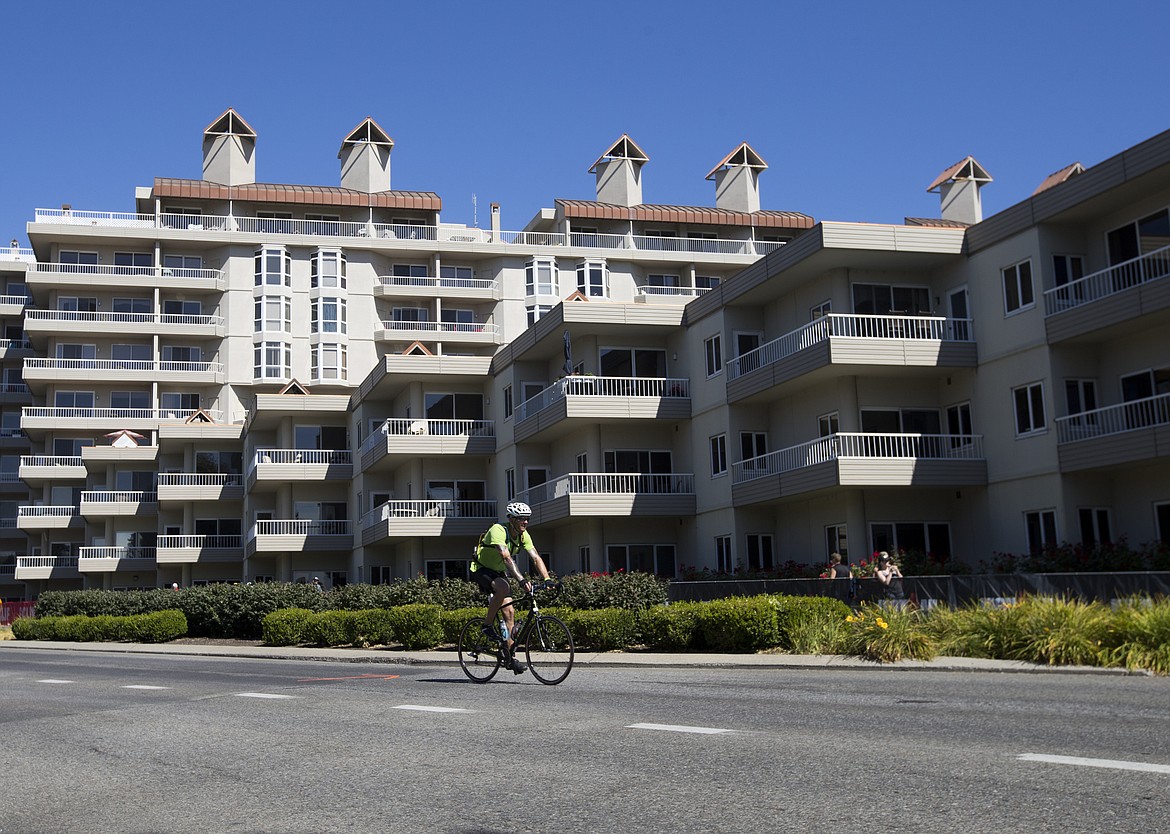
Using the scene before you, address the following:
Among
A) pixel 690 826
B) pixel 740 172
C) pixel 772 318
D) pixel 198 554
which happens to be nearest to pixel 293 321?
pixel 198 554

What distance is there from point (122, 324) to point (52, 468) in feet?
33.0

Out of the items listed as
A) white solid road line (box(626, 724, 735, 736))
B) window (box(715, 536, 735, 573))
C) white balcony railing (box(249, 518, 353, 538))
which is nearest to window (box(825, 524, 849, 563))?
window (box(715, 536, 735, 573))

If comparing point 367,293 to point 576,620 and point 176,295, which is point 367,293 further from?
point 576,620

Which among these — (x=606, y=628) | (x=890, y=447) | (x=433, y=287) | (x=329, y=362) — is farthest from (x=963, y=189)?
(x=606, y=628)

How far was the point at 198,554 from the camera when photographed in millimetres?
68875

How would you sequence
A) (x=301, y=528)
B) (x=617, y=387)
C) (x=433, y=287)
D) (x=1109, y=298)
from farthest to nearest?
(x=433, y=287)
(x=301, y=528)
(x=617, y=387)
(x=1109, y=298)

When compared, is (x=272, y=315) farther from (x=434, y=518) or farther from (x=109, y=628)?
(x=109, y=628)

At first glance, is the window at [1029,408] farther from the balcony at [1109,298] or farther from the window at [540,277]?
the window at [540,277]

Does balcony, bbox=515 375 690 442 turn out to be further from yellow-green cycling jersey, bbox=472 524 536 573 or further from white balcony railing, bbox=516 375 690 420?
yellow-green cycling jersey, bbox=472 524 536 573

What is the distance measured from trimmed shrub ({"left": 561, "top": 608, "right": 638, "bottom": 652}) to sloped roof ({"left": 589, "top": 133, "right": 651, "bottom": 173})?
62540mm

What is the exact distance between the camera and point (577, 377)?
42.4 metres

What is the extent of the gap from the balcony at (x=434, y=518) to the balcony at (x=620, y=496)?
319 inches

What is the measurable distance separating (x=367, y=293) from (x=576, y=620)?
57.9 meters

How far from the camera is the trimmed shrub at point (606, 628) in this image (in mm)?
23172
